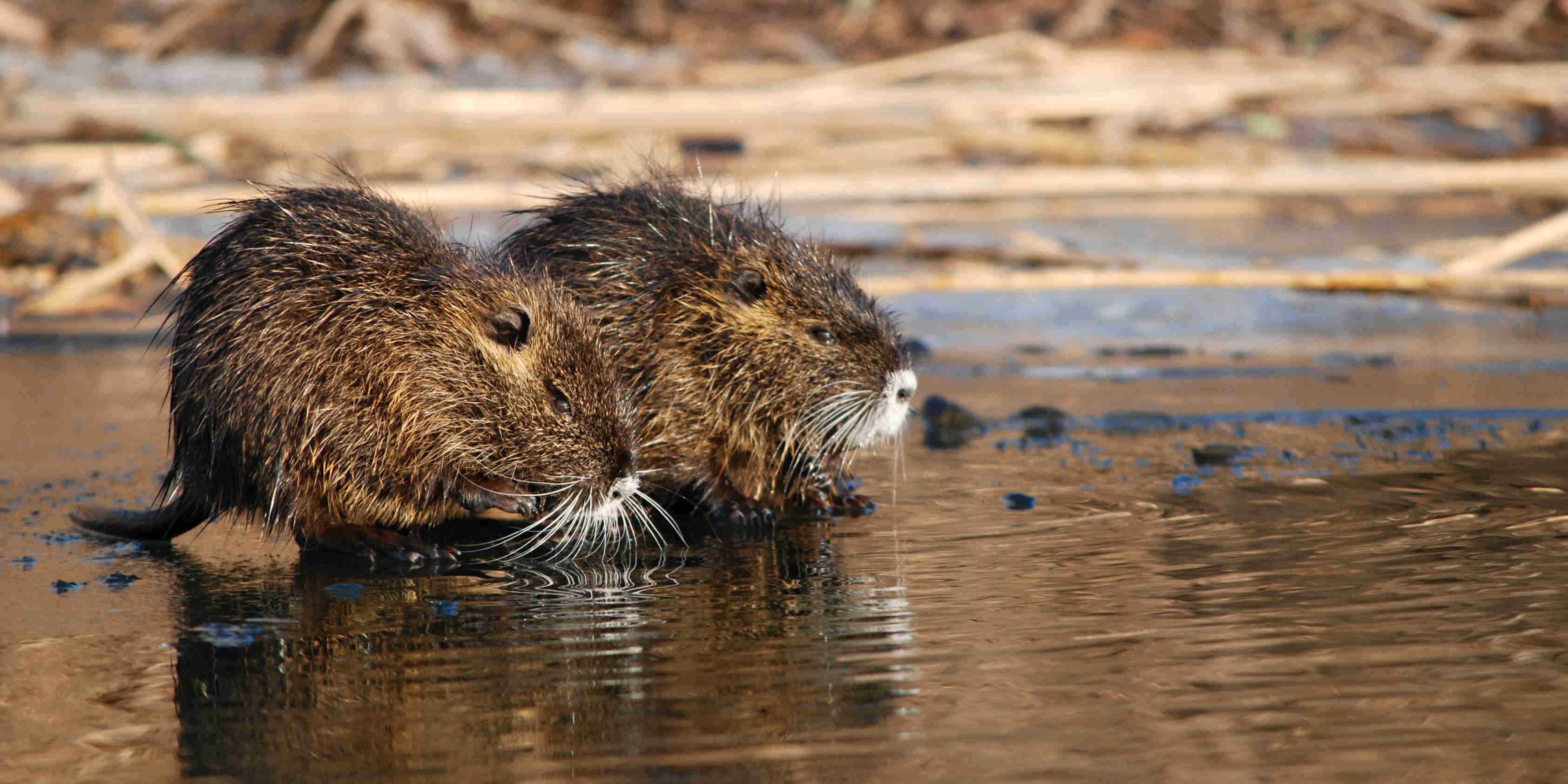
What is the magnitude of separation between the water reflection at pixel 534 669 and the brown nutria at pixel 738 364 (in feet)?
2.43

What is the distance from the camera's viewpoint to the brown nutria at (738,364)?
4.73 m

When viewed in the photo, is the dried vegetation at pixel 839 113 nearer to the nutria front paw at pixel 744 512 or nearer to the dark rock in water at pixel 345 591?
the nutria front paw at pixel 744 512

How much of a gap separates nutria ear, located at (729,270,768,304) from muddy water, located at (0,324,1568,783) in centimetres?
68

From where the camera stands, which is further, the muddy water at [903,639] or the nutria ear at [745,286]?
the nutria ear at [745,286]

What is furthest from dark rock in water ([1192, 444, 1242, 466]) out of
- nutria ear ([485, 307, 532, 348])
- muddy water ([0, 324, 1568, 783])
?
nutria ear ([485, 307, 532, 348])

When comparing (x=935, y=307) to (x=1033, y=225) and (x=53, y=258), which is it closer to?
(x=1033, y=225)

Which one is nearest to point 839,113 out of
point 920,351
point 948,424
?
point 920,351

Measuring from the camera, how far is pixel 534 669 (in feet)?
9.87

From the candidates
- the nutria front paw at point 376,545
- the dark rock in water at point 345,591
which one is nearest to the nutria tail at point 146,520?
the nutria front paw at point 376,545

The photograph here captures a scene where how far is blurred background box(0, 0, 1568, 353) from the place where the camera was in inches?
340

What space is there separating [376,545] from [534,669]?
4.08 feet

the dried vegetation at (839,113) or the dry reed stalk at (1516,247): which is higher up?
the dried vegetation at (839,113)

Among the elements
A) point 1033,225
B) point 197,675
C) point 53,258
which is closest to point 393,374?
point 197,675

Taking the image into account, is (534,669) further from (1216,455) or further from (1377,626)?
(1216,455)
